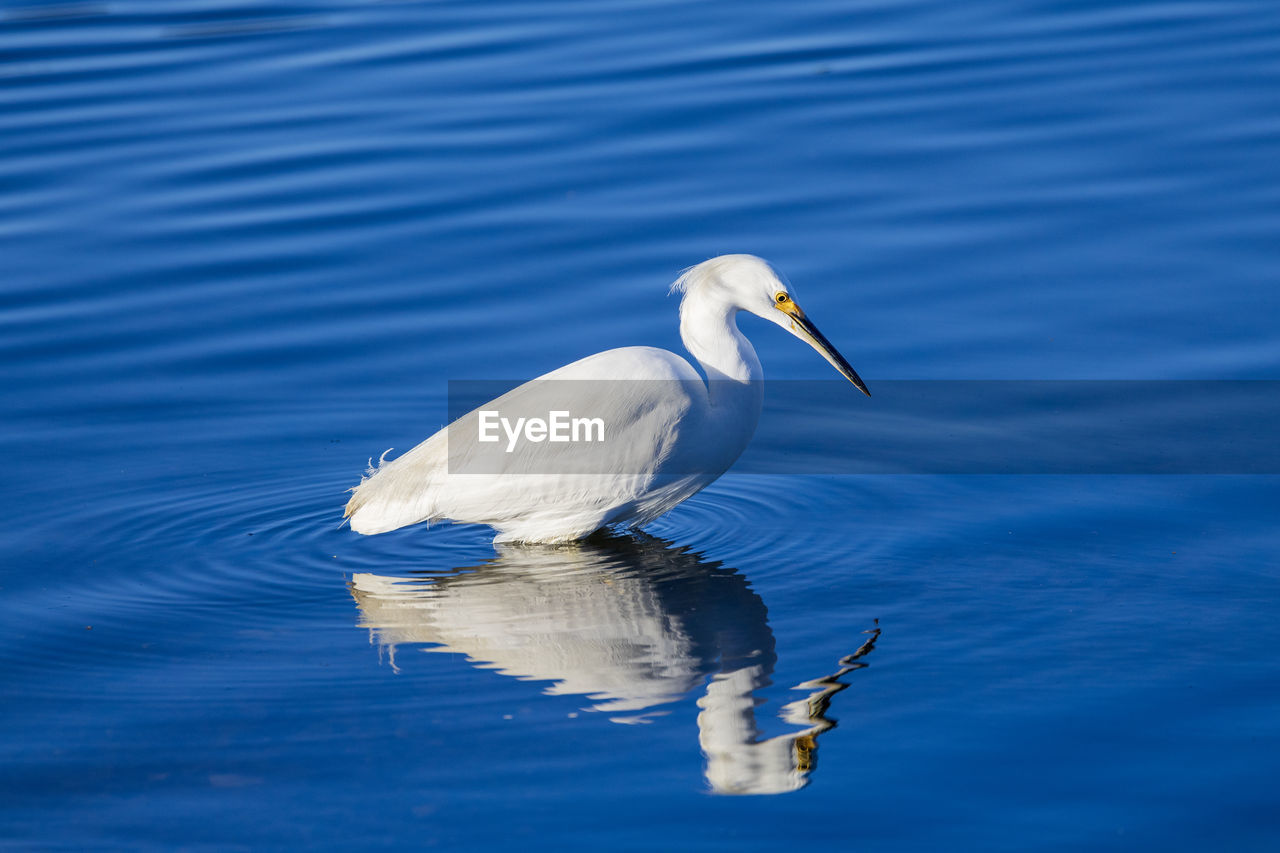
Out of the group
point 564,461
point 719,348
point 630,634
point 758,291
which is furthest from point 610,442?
point 630,634

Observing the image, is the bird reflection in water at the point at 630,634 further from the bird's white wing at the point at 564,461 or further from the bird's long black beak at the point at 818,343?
the bird's long black beak at the point at 818,343

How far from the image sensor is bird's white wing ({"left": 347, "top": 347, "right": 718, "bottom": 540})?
6.30 m

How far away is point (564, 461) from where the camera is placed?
643 centimetres

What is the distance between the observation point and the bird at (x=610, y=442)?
6.32 meters

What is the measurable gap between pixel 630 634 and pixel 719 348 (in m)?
1.53

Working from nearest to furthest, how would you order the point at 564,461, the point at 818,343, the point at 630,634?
the point at 630,634 < the point at 564,461 < the point at 818,343

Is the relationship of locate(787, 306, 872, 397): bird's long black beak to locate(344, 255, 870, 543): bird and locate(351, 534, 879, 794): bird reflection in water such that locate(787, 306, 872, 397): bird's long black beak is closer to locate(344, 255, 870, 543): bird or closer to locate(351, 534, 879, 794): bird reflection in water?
locate(344, 255, 870, 543): bird

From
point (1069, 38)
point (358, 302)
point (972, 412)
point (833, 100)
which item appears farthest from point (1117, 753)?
point (1069, 38)

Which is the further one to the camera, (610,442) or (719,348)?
(719,348)

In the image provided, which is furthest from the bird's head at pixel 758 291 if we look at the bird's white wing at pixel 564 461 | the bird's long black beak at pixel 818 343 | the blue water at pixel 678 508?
the blue water at pixel 678 508

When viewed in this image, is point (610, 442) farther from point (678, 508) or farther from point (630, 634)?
point (630, 634)

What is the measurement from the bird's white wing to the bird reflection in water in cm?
23

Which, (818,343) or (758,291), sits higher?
(758,291)

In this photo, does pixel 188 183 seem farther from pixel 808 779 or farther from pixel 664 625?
pixel 808 779
